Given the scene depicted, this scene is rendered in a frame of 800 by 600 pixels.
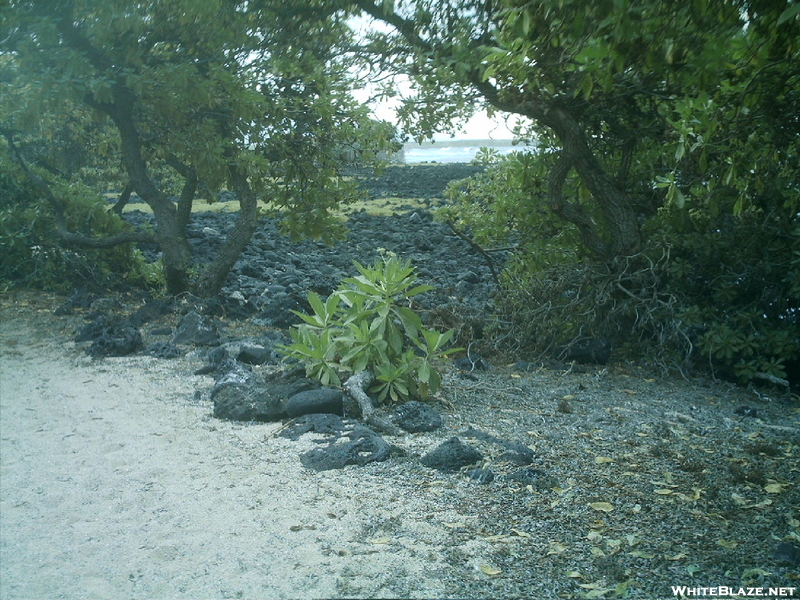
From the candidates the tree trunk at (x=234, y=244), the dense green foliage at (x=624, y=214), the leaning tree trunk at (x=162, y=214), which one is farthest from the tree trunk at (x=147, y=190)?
the dense green foliage at (x=624, y=214)

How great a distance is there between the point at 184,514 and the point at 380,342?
68.4 inches

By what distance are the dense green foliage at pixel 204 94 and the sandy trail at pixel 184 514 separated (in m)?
2.97

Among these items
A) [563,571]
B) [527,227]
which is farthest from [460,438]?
[527,227]

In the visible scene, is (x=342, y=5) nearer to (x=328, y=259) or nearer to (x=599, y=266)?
(x=599, y=266)

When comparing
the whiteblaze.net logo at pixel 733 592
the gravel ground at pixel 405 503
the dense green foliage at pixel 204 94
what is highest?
the dense green foliage at pixel 204 94

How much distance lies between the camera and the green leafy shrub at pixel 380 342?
15.8ft

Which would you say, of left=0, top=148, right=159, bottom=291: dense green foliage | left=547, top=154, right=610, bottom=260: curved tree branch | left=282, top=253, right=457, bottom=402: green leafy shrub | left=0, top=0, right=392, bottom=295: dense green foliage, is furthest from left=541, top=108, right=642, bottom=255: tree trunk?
left=0, top=148, right=159, bottom=291: dense green foliage

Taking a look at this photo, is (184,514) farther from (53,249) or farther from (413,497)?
(53,249)

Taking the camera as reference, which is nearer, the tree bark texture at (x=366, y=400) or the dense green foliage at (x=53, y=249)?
the tree bark texture at (x=366, y=400)

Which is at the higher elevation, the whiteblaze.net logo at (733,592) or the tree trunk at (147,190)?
the tree trunk at (147,190)

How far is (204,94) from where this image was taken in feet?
22.0

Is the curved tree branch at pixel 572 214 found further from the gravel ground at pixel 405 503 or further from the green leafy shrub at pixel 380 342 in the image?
the green leafy shrub at pixel 380 342

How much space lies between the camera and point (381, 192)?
19.4 metres

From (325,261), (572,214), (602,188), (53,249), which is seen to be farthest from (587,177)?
(53,249)
